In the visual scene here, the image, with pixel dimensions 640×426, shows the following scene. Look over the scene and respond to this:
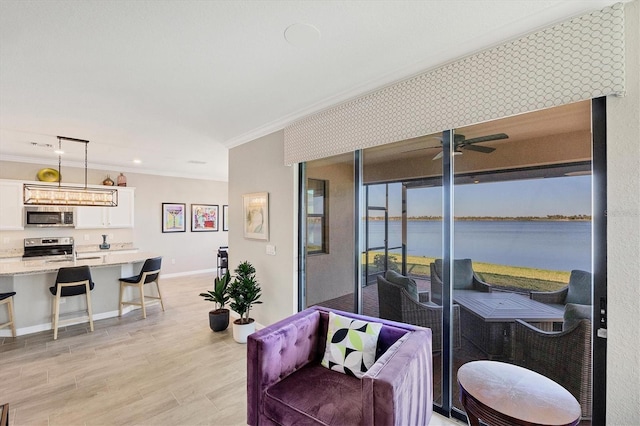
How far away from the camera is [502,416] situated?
1377 millimetres

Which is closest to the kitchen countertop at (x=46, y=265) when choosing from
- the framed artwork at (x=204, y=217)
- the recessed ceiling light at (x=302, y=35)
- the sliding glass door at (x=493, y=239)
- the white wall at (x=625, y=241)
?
the framed artwork at (x=204, y=217)

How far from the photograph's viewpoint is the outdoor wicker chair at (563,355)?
179 cm

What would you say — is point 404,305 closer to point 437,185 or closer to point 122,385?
point 437,185

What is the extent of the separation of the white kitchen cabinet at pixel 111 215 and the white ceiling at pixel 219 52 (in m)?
2.82

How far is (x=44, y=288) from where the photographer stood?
404cm

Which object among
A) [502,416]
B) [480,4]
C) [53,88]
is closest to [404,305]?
[502,416]

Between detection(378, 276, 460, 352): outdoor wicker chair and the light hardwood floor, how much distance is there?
629mm

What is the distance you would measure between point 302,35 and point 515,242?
6.97 ft

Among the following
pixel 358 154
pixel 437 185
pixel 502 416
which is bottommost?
pixel 502 416

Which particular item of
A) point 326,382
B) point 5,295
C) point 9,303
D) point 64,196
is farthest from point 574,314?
point 64,196

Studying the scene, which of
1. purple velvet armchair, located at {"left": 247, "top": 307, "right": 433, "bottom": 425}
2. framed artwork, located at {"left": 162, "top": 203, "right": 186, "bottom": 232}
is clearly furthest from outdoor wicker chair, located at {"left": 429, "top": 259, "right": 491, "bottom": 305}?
framed artwork, located at {"left": 162, "top": 203, "right": 186, "bottom": 232}

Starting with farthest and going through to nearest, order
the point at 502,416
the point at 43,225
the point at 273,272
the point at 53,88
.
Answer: the point at 43,225 → the point at 273,272 → the point at 53,88 → the point at 502,416

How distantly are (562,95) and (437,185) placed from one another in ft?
3.23

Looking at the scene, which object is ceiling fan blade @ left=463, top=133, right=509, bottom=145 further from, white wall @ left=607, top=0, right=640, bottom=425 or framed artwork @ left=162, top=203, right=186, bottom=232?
framed artwork @ left=162, top=203, right=186, bottom=232
